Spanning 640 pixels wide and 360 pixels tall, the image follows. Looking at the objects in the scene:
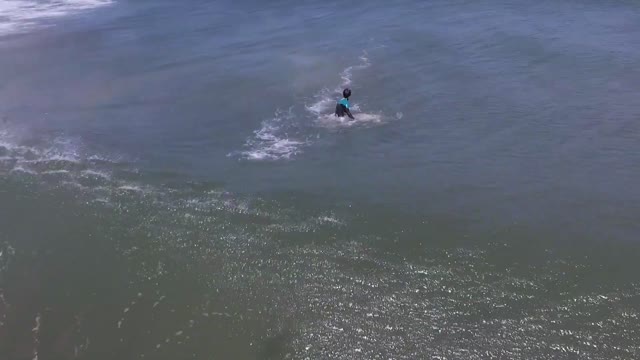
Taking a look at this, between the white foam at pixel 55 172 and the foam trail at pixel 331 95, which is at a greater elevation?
the foam trail at pixel 331 95

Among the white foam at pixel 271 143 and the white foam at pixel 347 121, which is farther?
the white foam at pixel 347 121

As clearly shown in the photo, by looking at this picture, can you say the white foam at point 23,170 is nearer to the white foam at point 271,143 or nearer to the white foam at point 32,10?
the white foam at point 271,143

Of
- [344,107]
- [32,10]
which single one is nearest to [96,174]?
[344,107]

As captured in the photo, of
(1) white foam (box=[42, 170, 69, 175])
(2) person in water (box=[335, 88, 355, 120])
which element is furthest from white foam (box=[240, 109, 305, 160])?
(1) white foam (box=[42, 170, 69, 175])

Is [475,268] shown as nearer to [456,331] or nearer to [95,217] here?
[456,331]

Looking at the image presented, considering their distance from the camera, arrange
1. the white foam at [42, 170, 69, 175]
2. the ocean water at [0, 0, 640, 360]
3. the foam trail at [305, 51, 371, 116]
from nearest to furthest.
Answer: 1. the ocean water at [0, 0, 640, 360]
2. the white foam at [42, 170, 69, 175]
3. the foam trail at [305, 51, 371, 116]

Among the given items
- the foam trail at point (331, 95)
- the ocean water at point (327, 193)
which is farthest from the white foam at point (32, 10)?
the foam trail at point (331, 95)

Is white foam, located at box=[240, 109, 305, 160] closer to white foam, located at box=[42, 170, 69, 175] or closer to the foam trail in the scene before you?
the foam trail
